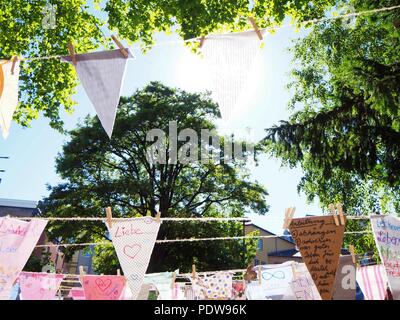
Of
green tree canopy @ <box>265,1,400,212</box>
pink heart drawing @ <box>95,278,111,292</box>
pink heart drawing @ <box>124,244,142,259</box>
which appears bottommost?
pink heart drawing @ <box>95,278,111,292</box>

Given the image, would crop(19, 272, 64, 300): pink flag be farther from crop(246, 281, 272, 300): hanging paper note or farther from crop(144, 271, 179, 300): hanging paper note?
crop(246, 281, 272, 300): hanging paper note

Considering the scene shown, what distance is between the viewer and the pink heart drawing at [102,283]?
6366 mm

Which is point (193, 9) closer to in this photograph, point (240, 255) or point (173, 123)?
point (173, 123)

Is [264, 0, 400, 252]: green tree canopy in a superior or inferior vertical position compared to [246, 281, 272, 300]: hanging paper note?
superior

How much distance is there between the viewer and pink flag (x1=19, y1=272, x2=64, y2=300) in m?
6.45

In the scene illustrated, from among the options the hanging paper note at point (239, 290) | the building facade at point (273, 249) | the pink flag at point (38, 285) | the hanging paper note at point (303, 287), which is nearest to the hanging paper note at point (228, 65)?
the hanging paper note at point (303, 287)

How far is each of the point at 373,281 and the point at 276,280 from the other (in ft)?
4.80

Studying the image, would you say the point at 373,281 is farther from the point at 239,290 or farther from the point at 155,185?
the point at 155,185

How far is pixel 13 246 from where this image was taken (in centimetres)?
409

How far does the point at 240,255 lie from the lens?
20.0m

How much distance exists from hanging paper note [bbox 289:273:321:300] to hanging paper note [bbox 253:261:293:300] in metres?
0.11

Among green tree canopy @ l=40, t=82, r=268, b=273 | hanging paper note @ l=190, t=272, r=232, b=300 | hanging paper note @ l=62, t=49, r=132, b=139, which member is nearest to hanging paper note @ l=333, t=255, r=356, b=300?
hanging paper note @ l=190, t=272, r=232, b=300

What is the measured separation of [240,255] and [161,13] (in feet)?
45.2
